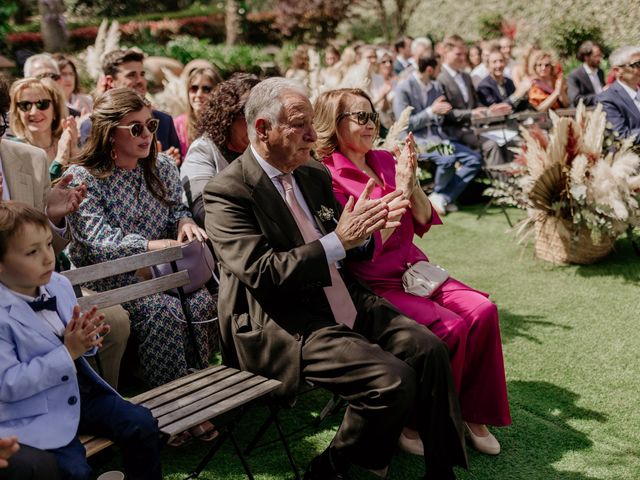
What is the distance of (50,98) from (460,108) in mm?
5874

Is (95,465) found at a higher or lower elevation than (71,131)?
lower

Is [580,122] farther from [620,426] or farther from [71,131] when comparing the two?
[71,131]

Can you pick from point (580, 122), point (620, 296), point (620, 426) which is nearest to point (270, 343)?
point (620, 426)

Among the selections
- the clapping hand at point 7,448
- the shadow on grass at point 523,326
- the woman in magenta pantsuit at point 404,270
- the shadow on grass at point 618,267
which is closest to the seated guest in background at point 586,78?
the shadow on grass at point 618,267

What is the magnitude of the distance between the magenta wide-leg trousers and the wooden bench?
0.97 metres

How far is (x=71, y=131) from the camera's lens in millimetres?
4773

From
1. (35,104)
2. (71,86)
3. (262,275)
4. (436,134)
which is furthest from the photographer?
(436,134)

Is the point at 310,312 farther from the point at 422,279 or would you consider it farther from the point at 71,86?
the point at 71,86

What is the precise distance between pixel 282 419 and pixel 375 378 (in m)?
1.22

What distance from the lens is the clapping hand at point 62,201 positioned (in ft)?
12.1

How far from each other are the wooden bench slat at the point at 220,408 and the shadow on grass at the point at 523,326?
2474 mm

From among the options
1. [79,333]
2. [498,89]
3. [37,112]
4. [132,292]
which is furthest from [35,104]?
[498,89]

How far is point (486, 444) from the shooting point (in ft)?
12.4

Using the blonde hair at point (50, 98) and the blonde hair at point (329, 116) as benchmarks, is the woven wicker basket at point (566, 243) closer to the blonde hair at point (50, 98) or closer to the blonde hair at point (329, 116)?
the blonde hair at point (329, 116)
